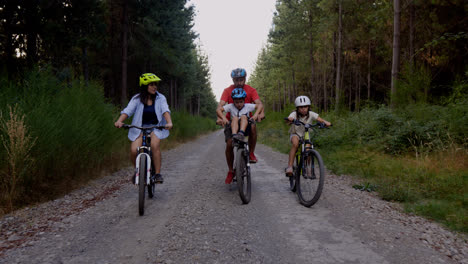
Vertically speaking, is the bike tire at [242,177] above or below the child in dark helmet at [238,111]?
below

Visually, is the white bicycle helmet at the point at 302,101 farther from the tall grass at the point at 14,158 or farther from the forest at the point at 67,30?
the forest at the point at 67,30

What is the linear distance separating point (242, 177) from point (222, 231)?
127cm

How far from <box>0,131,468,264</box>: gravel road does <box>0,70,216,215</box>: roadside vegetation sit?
1.51 ft

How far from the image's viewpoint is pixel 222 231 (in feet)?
11.2

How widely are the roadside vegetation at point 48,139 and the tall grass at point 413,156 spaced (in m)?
6.18

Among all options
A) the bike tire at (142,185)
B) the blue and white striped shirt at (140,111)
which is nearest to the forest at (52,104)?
the blue and white striped shirt at (140,111)

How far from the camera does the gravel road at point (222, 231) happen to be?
2.79 meters

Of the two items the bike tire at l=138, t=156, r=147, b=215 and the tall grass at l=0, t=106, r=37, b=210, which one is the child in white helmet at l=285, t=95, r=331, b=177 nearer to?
the bike tire at l=138, t=156, r=147, b=215

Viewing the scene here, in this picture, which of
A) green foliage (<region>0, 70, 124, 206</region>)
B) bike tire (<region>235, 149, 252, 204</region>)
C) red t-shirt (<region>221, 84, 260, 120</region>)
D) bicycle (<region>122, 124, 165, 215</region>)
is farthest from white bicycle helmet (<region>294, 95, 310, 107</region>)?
green foliage (<region>0, 70, 124, 206</region>)

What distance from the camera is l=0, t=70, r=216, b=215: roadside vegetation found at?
4328mm

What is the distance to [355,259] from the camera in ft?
8.86

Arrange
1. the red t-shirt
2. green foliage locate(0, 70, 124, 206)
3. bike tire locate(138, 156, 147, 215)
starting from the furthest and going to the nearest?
the red t-shirt
green foliage locate(0, 70, 124, 206)
bike tire locate(138, 156, 147, 215)

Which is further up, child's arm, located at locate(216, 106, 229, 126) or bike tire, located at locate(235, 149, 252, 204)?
child's arm, located at locate(216, 106, 229, 126)

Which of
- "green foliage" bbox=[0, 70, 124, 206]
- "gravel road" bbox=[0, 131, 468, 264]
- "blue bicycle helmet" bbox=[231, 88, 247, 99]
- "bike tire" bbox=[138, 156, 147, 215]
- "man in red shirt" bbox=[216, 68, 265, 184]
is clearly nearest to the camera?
"gravel road" bbox=[0, 131, 468, 264]
